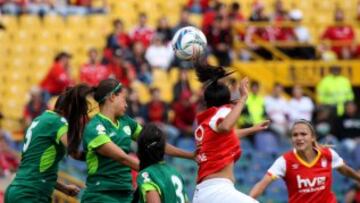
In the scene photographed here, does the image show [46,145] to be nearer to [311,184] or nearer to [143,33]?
[311,184]

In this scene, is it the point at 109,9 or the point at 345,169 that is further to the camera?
the point at 109,9

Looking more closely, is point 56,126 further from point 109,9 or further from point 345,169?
point 109,9

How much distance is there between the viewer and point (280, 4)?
23906 millimetres

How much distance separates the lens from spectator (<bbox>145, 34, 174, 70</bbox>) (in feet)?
69.9

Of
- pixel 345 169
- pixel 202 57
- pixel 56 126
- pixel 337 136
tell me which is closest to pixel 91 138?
pixel 56 126

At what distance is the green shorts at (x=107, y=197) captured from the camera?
10312mm

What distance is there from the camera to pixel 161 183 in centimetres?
952

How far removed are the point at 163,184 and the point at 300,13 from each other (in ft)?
49.3

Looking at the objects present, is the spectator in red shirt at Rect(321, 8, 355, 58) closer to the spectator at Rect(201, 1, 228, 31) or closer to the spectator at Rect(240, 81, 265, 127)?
the spectator at Rect(201, 1, 228, 31)

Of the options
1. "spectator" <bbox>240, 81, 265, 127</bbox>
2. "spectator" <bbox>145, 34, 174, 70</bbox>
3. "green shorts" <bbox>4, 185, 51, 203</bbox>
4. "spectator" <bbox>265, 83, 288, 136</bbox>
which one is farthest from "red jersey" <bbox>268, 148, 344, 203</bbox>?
"spectator" <bbox>145, 34, 174, 70</bbox>

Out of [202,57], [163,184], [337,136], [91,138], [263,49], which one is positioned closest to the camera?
[163,184]

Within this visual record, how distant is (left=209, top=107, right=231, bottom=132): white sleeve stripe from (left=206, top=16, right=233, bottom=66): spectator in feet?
37.4

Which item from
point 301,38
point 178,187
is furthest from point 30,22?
point 178,187

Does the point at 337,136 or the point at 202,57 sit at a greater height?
the point at 202,57
